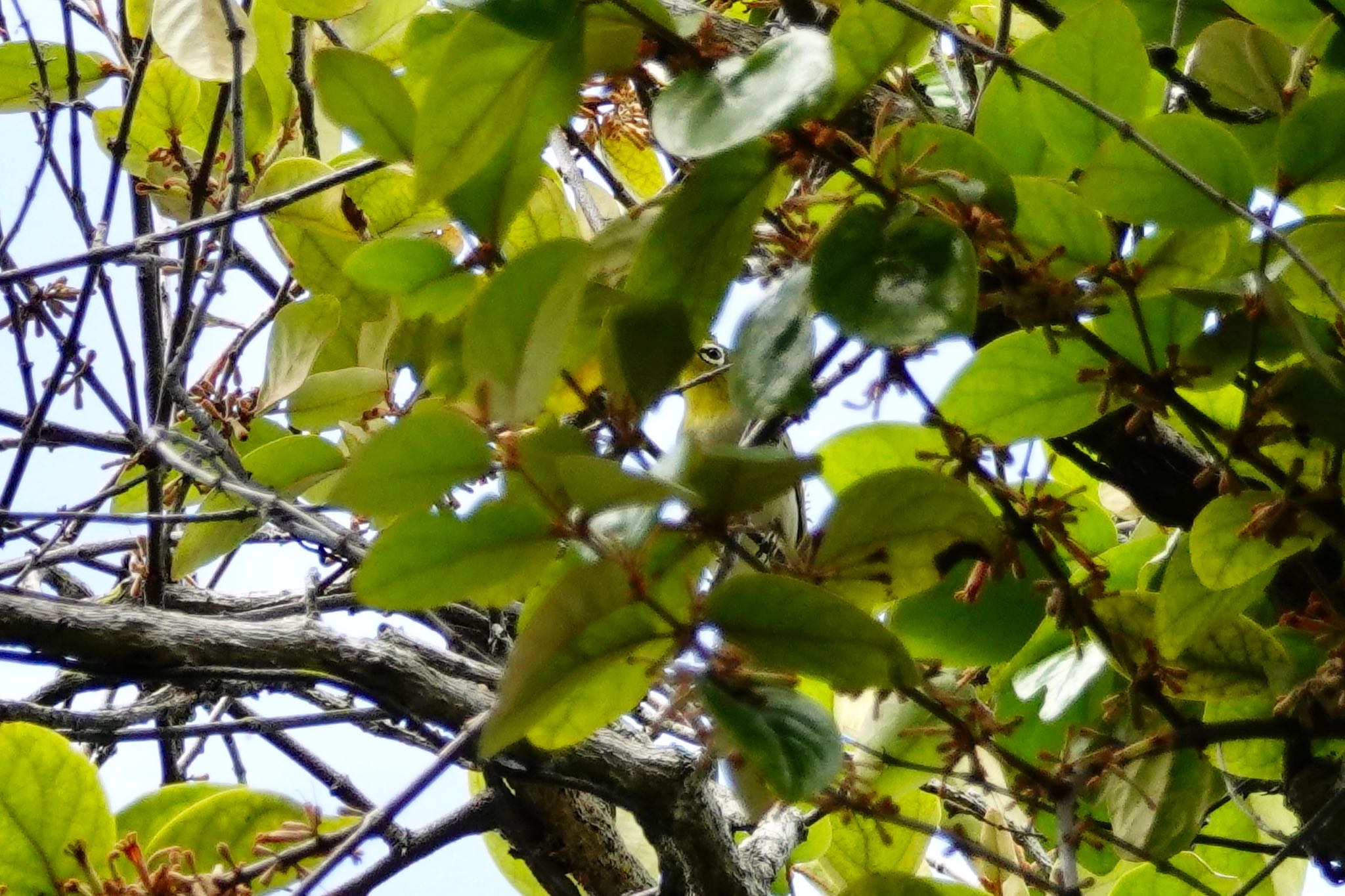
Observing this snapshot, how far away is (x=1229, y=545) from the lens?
1.67 feet

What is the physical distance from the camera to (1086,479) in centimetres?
91

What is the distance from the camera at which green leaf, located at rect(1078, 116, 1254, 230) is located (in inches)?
18.8

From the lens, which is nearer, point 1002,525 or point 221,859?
point 1002,525

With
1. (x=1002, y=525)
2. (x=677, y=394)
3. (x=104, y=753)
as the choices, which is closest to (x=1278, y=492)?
(x=1002, y=525)

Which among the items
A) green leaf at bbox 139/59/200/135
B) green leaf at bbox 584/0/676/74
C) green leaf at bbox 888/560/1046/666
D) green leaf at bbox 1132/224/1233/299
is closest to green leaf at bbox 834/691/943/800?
green leaf at bbox 888/560/1046/666

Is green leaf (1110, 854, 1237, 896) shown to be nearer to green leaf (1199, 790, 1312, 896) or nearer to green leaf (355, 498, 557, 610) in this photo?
green leaf (1199, 790, 1312, 896)

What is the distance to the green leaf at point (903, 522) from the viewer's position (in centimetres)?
46

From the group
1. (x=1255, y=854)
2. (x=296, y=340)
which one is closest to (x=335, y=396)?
(x=296, y=340)

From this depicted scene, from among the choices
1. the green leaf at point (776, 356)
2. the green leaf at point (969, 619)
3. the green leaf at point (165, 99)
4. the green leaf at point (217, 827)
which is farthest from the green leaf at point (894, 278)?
the green leaf at point (165, 99)

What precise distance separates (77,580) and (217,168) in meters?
0.46

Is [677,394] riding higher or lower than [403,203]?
lower

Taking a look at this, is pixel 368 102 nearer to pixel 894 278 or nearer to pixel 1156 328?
pixel 894 278

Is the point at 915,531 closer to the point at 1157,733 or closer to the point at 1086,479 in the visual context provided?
the point at 1157,733

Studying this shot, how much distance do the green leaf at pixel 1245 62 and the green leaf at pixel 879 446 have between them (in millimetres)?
211
